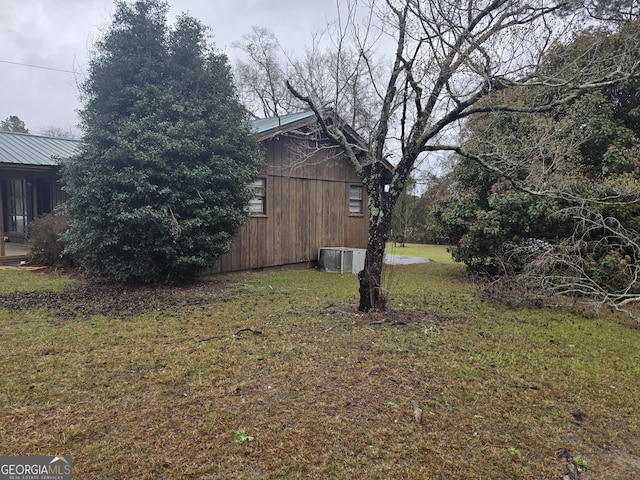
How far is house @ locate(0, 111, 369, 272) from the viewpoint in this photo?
9.99 m

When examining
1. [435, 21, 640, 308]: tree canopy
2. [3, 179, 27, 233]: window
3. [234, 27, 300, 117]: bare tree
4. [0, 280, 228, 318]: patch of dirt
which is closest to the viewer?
[0, 280, 228, 318]: patch of dirt

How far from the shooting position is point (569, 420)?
2.91 meters

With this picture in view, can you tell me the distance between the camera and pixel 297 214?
11070mm

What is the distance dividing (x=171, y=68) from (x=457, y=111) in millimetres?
5434

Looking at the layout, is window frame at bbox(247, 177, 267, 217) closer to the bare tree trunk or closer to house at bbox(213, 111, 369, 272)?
house at bbox(213, 111, 369, 272)

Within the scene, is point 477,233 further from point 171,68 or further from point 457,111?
point 171,68

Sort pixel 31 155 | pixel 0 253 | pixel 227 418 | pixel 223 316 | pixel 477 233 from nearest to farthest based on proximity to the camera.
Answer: pixel 227 418 → pixel 223 316 → pixel 477 233 → pixel 0 253 → pixel 31 155

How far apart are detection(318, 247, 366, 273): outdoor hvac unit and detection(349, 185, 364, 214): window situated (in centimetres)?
214

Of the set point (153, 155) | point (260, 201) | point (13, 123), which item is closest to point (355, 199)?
point (260, 201)

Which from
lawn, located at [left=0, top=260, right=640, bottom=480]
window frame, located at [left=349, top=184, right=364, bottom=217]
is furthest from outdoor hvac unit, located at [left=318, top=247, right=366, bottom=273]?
lawn, located at [left=0, top=260, right=640, bottom=480]

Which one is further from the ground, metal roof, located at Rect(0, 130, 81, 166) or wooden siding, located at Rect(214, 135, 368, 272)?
metal roof, located at Rect(0, 130, 81, 166)

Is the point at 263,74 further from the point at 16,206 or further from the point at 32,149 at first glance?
the point at 16,206

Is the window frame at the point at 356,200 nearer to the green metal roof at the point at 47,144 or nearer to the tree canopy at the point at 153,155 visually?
the green metal roof at the point at 47,144

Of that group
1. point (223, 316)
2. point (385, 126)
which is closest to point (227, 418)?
point (223, 316)
